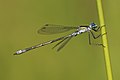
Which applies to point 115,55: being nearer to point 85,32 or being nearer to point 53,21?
point 85,32

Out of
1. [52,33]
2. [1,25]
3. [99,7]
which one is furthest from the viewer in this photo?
[1,25]

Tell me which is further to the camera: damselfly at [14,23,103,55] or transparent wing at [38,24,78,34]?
transparent wing at [38,24,78,34]

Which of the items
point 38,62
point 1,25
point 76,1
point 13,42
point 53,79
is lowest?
point 53,79

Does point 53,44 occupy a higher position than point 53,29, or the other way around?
point 53,29

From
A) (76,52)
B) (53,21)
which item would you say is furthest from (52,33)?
(76,52)

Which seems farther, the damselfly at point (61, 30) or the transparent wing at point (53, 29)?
the transparent wing at point (53, 29)

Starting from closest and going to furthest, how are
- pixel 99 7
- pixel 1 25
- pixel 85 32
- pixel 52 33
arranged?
pixel 99 7, pixel 85 32, pixel 52 33, pixel 1 25

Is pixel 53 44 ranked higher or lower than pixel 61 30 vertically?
lower

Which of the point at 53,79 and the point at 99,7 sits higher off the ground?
the point at 99,7
